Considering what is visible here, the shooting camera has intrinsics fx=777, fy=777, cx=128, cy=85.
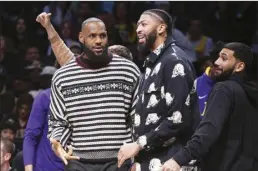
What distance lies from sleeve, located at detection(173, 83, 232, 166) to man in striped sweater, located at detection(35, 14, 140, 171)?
50 centimetres

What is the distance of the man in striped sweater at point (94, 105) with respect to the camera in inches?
187

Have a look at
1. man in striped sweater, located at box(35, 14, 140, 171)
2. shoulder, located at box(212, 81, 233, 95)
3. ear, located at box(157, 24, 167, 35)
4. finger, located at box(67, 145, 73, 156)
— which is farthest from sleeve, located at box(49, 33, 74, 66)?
shoulder, located at box(212, 81, 233, 95)

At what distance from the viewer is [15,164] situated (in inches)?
245

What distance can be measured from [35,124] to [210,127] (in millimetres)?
1530

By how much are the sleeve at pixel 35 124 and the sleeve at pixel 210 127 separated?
4.53 ft

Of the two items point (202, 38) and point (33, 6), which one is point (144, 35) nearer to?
point (202, 38)

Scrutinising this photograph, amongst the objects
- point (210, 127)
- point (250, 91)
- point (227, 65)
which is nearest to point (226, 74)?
point (227, 65)

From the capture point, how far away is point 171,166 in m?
4.40

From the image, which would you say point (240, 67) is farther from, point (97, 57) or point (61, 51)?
point (61, 51)

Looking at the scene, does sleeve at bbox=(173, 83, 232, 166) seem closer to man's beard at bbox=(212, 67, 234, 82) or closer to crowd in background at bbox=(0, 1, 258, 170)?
man's beard at bbox=(212, 67, 234, 82)

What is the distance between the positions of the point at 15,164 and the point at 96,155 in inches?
64.0

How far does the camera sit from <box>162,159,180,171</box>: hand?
14.4 feet

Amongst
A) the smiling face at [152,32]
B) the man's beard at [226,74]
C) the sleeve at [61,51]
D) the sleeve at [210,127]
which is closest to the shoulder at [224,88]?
the sleeve at [210,127]

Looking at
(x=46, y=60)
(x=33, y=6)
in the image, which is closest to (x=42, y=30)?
(x=33, y=6)
